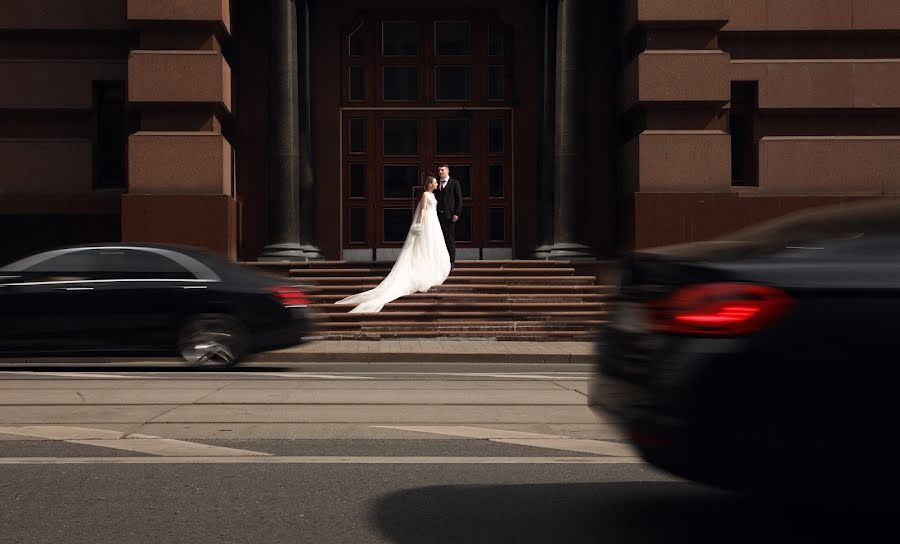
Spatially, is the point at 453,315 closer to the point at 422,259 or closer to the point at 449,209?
the point at 422,259

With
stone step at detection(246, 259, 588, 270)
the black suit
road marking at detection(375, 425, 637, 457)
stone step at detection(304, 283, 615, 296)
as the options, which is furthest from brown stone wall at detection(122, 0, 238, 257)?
road marking at detection(375, 425, 637, 457)

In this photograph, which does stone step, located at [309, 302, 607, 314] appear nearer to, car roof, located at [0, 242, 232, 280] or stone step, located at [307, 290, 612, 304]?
stone step, located at [307, 290, 612, 304]

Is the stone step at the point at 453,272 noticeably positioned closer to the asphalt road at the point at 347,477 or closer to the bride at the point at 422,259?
the bride at the point at 422,259

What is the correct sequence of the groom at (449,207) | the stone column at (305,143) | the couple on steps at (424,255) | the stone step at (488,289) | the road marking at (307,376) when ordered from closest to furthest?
1. the road marking at (307,376)
2. the couple on steps at (424,255)
3. the stone step at (488,289)
4. the groom at (449,207)
5. the stone column at (305,143)

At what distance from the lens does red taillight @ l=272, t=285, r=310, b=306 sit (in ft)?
43.6

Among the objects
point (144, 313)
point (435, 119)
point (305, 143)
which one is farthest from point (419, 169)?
point (144, 313)

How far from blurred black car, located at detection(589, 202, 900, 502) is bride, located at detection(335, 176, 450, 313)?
14.4m

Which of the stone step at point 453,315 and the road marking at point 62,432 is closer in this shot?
the road marking at point 62,432

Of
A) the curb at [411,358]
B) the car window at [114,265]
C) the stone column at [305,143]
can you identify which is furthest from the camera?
the stone column at [305,143]

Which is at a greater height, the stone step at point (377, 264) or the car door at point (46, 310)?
the stone step at point (377, 264)

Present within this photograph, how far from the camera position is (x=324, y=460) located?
6.84 meters

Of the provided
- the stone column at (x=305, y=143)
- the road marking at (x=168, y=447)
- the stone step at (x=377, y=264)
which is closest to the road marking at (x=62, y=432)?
the road marking at (x=168, y=447)

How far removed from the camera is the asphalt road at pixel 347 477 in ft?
16.8

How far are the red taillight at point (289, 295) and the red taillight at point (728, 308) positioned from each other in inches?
362
